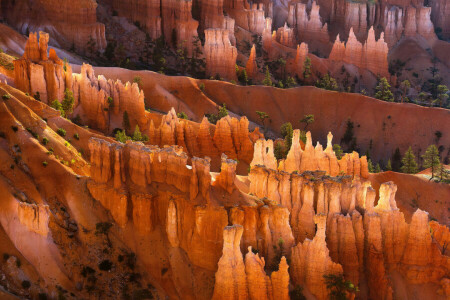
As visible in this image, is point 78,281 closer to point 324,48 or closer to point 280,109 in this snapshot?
point 280,109

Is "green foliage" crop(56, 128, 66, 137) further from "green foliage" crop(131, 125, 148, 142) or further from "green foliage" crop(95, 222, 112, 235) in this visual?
"green foliage" crop(95, 222, 112, 235)

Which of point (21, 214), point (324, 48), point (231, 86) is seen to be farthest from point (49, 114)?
point (324, 48)

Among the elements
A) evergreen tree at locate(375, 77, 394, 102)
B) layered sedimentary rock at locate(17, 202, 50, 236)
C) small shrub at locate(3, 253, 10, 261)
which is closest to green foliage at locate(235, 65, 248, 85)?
evergreen tree at locate(375, 77, 394, 102)

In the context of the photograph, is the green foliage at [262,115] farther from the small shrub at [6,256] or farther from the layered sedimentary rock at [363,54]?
the small shrub at [6,256]

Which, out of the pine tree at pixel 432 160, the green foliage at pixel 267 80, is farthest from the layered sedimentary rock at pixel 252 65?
the pine tree at pixel 432 160

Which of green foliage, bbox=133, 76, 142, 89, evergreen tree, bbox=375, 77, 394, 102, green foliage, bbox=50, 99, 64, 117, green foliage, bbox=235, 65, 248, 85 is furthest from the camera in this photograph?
green foliage, bbox=235, 65, 248, 85
